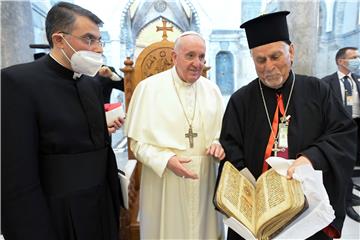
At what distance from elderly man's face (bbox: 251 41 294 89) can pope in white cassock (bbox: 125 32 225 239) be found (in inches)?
24.1

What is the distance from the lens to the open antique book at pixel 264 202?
3.87 ft

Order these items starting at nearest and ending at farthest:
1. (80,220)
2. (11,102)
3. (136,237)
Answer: (11,102), (80,220), (136,237)

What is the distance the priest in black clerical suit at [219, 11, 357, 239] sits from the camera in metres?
1.54

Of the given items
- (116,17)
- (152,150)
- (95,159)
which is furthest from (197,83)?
(116,17)

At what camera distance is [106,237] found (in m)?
1.74

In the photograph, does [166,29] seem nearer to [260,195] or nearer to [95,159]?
[95,159]

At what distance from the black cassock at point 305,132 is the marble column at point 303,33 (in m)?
3.30

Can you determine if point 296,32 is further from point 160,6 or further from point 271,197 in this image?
point 160,6

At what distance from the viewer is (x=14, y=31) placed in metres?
3.96

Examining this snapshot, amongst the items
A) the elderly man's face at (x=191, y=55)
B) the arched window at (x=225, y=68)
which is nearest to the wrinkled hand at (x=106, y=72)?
the elderly man's face at (x=191, y=55)

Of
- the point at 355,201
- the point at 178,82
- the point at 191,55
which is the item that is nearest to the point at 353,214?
the point at 355,201

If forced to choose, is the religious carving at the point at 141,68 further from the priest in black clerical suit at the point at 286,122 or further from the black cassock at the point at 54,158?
the priest in black clerical suit at the point at 286,122

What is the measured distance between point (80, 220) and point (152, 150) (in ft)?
2.43

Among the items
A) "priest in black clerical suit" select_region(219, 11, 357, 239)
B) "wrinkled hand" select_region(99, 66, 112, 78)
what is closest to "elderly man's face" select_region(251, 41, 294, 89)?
"priest in black clerical suit" select_region(219, 11, 357, 239)
